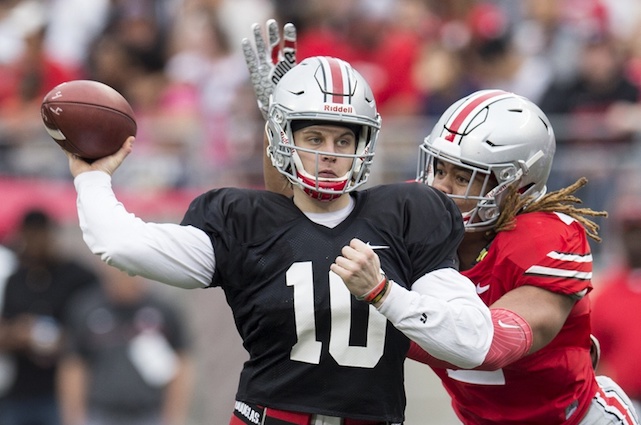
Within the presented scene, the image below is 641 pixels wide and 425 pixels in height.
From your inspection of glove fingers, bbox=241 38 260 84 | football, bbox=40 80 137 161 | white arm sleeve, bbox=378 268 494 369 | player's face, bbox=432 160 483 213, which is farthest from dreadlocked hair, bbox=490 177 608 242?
football, bbox=40 80 137 161

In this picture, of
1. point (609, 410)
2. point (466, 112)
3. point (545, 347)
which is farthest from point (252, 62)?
point (609, 410)

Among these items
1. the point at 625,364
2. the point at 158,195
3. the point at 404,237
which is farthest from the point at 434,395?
the point at 404,237

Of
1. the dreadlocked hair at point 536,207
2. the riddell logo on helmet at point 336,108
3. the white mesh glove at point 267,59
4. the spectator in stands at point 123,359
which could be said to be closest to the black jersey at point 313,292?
the riddell logo on helmet at point 336,108

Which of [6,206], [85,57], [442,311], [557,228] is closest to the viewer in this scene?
[442,311]

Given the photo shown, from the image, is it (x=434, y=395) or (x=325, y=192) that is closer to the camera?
(x=325, y=192)

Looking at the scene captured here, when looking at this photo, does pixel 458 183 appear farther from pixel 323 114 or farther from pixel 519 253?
pixel 323 114

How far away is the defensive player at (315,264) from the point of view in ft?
12.2

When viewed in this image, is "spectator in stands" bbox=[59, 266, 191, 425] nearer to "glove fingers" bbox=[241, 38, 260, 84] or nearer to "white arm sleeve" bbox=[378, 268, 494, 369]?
"glove fingers" bbox=[241, 38, 260, 84]

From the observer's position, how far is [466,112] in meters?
4.56

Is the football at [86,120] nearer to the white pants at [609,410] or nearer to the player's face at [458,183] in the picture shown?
the player's face at [458,183]

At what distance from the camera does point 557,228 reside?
436 centimetres

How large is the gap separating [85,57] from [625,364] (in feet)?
18.2

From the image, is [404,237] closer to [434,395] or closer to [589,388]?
[589,388]

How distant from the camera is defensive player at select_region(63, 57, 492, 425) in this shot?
3713mm
